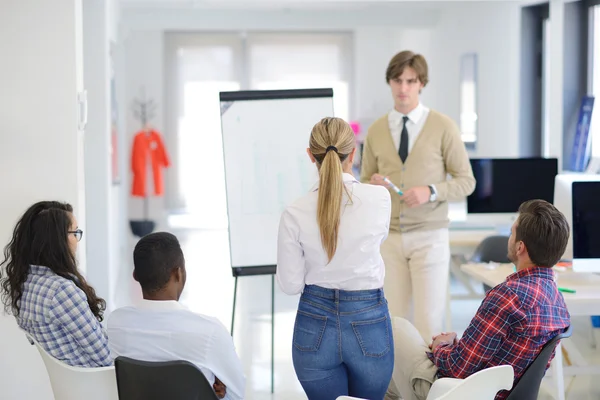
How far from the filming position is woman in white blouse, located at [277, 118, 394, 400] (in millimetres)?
2316

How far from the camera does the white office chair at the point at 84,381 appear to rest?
86.4 inches

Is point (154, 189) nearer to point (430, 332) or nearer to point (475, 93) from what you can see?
point (475, 93)

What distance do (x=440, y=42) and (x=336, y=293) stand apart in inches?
330

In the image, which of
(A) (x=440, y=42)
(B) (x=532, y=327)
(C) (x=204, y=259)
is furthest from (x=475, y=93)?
(B) (x=532, y=327)

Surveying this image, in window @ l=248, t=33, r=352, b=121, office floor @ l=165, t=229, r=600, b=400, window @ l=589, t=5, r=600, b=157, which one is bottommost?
office floor @ l=165, t=229, r=600, b=400

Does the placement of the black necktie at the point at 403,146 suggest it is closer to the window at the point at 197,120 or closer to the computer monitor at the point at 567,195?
the computer monitor at the point at 567,195

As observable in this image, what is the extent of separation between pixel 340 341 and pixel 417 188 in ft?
4.28

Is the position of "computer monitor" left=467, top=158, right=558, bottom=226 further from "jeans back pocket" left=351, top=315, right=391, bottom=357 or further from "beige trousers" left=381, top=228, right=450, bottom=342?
"jeans back pocket" left=351, top=315, right=391, bottom=357

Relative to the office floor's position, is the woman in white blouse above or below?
above

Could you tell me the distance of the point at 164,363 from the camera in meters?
2.01

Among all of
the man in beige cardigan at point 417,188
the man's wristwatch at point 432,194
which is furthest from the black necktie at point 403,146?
the man's wristwatch at point 432,194

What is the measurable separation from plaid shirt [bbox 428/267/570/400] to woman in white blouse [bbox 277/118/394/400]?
304 millimetres

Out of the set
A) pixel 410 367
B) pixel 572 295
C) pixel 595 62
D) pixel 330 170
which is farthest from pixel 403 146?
pixel 595 62

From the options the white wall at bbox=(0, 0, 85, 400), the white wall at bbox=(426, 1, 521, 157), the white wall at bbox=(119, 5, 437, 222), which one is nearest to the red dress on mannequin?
the white wall at bbox=(119, 5, 437, 222)
